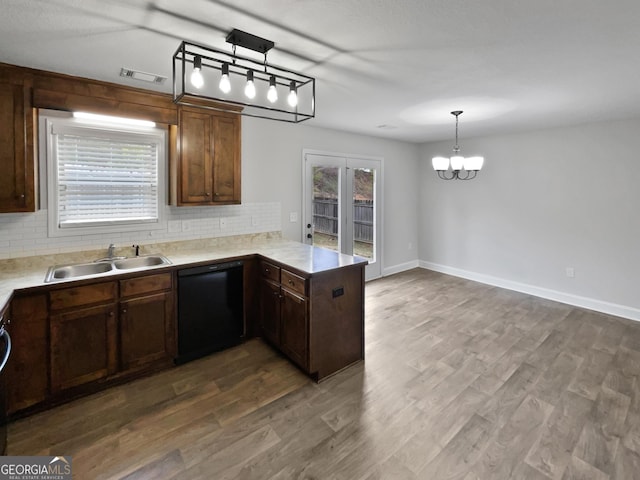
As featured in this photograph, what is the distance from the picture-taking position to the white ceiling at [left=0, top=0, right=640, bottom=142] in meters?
1.65

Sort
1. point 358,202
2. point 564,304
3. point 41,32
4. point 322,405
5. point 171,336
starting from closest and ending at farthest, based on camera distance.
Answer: point 41,32, point 322,405, point 171,336, point 564,304, point 358,202

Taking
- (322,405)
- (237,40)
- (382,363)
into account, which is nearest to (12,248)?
(237,40)

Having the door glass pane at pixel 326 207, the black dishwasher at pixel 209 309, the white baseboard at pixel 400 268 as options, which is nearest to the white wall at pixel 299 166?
the white baseboard at pixel 400 268

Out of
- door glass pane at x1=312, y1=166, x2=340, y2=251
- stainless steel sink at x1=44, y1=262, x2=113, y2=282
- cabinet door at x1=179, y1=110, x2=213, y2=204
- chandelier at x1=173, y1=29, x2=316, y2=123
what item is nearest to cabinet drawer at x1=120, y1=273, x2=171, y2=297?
stainless steel sink at x1=44, y1=262, x2=113, y2=282

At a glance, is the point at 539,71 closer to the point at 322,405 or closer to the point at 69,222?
the point at 322,405

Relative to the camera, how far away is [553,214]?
15.0 ft

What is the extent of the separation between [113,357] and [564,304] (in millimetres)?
5324

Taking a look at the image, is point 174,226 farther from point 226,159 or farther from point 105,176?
point 226,159

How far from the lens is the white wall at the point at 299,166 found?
396cm

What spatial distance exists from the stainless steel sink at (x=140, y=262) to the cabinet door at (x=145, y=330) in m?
0.38

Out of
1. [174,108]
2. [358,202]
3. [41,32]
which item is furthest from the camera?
[358,202]

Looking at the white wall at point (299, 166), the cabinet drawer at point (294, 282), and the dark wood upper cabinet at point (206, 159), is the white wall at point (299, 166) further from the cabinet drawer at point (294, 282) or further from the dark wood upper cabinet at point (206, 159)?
the cabinet drawer at point (294, 282)

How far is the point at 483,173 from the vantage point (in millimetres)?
5285

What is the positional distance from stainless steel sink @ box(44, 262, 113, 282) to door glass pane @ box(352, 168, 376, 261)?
3.37 meters
